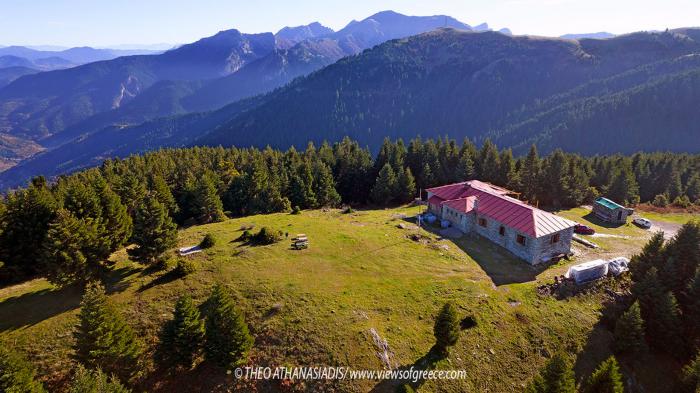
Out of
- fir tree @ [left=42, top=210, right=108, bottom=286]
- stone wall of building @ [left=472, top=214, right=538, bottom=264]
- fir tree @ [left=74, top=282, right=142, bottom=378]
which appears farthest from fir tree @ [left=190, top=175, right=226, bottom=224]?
stone wall of building @ [left=472, top=214, right=538, bottom=264]

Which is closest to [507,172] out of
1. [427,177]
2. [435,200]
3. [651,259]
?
[427,177]

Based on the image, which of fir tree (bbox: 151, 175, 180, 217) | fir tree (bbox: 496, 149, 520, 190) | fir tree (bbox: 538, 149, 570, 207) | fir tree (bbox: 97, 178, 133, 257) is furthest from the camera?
fir tree (bbox: 496, 149, 520, 190)

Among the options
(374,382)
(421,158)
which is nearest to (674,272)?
(374,382)

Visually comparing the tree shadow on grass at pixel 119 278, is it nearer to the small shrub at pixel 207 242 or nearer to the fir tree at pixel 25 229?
the small shrub at pixel 207 242

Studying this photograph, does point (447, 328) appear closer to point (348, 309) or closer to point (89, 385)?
point (348, 309)

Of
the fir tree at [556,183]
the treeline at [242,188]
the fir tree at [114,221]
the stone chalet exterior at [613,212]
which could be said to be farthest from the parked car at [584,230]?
the fir tree at [114,221]

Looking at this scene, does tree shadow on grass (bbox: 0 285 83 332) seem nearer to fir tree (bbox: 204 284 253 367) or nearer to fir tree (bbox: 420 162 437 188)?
fir tree (bbox: 204 284 253 367)
